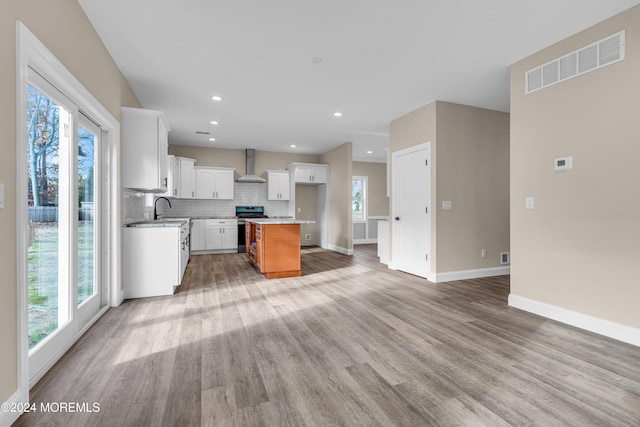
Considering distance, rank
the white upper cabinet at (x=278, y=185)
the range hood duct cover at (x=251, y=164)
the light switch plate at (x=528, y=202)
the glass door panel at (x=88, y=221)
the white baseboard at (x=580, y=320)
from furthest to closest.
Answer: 1. the white upper cabinet at (x=278, y=185)
2. the range hood duct cover at (x=251, y=164)
3. the light switch plate at (x=528, y=202)
4. the glass door panel at (x=88, y=221)
5. the white baseboard at (x=580, y=320)

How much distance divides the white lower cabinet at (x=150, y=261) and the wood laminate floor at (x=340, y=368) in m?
0.38

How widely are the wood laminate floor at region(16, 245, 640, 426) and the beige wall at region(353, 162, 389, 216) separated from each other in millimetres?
6446

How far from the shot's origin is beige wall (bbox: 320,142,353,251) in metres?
7.15

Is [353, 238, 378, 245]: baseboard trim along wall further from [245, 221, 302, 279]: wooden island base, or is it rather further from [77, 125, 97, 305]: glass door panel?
[77, 125, 97, 305]: glass door panel

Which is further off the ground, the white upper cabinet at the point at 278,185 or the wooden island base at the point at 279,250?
the white upper cabinet at the point at 278,185

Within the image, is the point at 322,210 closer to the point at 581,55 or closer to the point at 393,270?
the point at 393,270

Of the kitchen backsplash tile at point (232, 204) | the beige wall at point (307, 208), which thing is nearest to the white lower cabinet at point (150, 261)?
the kitchen backsplash tile at point (232, 204)

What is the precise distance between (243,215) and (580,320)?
271 inches

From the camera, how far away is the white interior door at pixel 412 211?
4613 mm

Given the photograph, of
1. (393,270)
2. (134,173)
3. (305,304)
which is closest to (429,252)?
(393,270)

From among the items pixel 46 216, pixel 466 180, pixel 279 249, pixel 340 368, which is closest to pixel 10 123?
pixel 46 216

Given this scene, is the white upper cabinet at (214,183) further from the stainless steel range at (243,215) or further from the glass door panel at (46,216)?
the glass door panel at (46,216)

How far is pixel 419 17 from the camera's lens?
252 cm

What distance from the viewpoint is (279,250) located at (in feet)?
15.7
